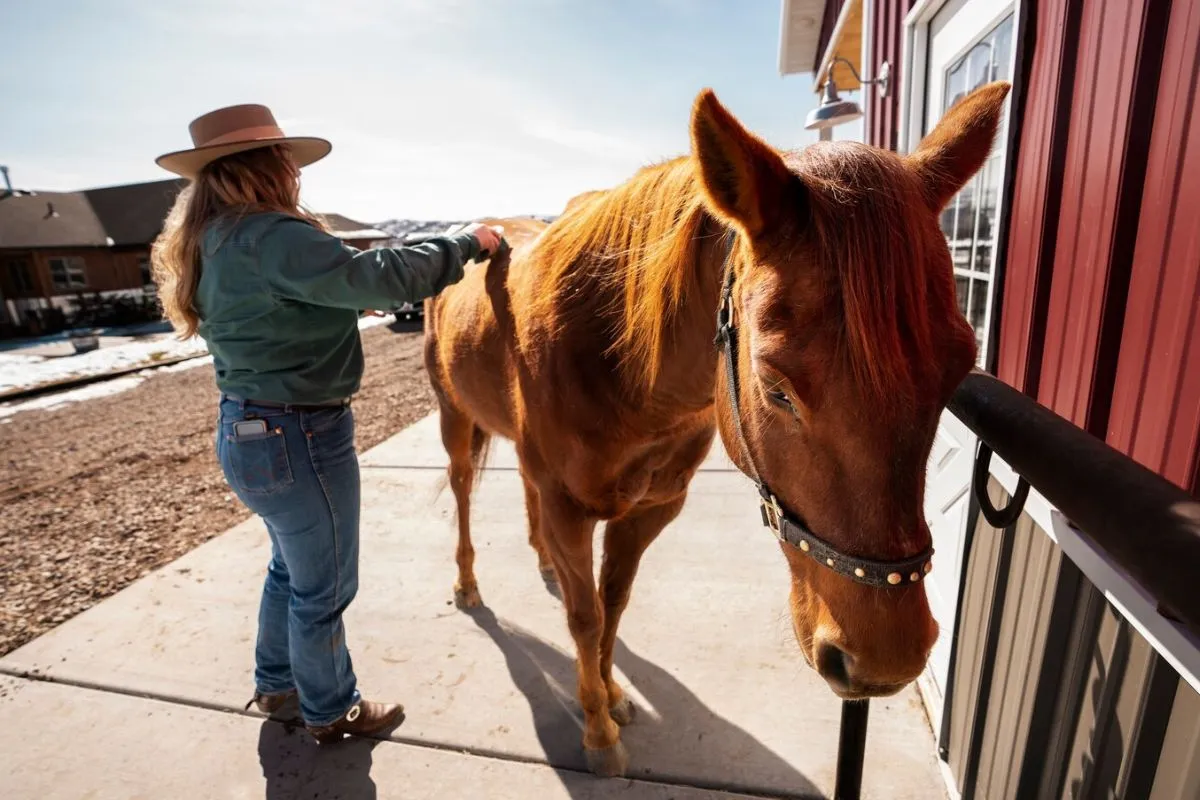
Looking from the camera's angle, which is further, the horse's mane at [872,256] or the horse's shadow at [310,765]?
the horse's shadow at [310,765]

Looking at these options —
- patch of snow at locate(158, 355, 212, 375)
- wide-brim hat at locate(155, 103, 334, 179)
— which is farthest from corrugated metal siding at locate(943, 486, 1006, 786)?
patch of snow at locate(158, 355, 212, 375)

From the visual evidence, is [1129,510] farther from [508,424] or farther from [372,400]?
[372,400]

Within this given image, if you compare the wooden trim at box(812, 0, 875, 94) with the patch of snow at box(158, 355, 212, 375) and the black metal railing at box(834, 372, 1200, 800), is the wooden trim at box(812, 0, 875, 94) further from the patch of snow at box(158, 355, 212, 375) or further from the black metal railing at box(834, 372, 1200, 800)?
the patch of snow at box(158, 355, 212, 375)

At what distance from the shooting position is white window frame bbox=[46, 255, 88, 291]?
2435cm

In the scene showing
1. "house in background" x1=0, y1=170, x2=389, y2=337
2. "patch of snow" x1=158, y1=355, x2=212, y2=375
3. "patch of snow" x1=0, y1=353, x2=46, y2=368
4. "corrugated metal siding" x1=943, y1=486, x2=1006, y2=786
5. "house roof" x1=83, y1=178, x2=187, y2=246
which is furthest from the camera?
"house roof" x1=83, y1=178, x2=187, y2=246

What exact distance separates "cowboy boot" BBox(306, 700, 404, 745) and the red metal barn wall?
8.21 feet

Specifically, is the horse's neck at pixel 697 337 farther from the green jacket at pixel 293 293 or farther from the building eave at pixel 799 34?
the building eave at pixel 799 34

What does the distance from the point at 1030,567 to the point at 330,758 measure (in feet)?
8.00

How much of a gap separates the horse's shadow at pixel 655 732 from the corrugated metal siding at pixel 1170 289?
1616mm

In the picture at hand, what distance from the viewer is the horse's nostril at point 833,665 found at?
3.53 feet

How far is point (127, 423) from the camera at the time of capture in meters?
7.51

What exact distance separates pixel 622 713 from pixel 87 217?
3622cm

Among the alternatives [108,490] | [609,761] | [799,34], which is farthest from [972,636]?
[799,34]

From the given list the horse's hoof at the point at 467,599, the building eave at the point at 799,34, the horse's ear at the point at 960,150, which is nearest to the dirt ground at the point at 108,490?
the horse's hoof at the point at 467,599
